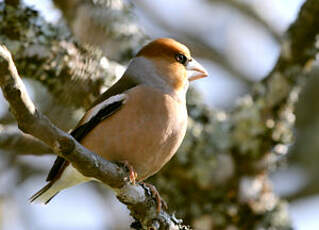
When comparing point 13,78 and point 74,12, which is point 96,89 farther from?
point 13,78

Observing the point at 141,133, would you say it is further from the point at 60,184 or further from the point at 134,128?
the point at 60,184

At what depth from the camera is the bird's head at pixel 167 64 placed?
184 inches

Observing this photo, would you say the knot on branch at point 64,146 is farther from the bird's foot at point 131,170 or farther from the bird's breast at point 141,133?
the bird's breast at point 141,133

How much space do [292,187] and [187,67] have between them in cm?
374

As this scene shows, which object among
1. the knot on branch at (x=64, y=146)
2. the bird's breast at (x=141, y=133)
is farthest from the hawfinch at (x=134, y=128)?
the knot on branch at (x=64, y=146)

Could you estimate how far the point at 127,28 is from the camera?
5.69 meters

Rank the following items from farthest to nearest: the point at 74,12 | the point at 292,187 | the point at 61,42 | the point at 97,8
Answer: the point at 292,187, the point at 74,12, the point at 61,42, the point at 97,8

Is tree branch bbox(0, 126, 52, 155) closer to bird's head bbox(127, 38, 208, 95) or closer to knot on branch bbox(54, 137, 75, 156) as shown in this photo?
bird's head bbox(127, 38, 208, 95)

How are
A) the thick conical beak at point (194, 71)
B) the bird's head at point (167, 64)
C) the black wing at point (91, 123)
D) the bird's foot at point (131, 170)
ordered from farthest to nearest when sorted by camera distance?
the thick conical beak at point (194, 71) < the bird's head at point (167, 64) < the black wing at point (91, 123) < the bird's foot at point (131, 170)

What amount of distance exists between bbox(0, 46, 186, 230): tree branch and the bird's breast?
0.36 m

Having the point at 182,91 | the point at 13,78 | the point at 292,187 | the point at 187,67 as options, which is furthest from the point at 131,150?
the point at 292,187

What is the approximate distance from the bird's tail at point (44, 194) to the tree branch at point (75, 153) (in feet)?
3.09

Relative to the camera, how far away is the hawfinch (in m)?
3.97

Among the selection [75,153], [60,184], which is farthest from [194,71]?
[75,153]
